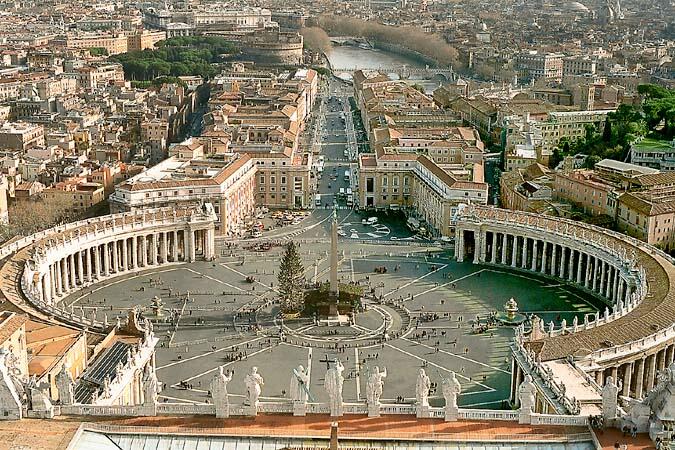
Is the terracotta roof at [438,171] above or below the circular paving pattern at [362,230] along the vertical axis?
above

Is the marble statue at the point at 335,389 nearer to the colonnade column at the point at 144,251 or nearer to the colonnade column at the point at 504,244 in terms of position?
the colonnade column at the point at 144,251

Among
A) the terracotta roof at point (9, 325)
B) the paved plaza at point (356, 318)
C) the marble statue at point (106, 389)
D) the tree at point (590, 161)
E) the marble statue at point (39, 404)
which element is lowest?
the paved plaza at point (356, 318)

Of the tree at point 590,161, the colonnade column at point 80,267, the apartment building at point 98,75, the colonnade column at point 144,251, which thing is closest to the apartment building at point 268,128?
the apartment building at point 98,75

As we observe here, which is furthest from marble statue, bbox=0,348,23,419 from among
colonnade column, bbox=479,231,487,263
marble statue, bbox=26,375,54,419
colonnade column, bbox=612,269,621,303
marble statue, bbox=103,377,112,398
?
colonnade column, bbox=479,231,487,263

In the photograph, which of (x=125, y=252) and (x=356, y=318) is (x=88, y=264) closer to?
(x=125, y=252)

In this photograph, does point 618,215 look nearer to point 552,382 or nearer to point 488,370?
point 488,370

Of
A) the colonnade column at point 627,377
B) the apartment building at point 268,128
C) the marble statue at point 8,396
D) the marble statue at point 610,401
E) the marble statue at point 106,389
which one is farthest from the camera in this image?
the apartment building at point 268,128
